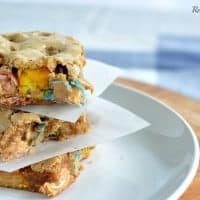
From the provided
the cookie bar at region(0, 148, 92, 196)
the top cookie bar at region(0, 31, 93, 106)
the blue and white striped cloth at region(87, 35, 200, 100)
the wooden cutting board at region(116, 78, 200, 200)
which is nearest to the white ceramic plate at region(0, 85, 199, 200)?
the cookie bar at region(0, 148, 92, 196)

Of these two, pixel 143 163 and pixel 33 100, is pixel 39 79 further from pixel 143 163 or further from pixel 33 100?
pixel 143 163

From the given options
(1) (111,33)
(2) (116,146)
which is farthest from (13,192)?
(1) (111,33)

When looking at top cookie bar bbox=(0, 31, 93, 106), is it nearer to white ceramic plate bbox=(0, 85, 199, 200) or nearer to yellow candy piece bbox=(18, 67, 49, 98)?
yellow candy piece bbox=(18, 67, 49, 98)

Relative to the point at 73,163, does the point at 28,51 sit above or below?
above

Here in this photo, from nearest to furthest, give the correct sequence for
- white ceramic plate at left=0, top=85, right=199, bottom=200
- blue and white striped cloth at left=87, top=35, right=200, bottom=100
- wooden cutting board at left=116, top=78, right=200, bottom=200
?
white ceramic plate at left=0, top=85, right=199, bottom=200 → wooden cutting board at left=116, top=78, right=200, bottom=200 → blue and white striped cloth at left=87, top=35, right=200, bottom=100

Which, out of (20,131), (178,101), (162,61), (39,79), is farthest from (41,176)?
(162,61)

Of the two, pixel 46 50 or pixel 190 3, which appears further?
pixel 190 3

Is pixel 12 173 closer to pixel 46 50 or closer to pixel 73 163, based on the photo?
pixel 73 163
